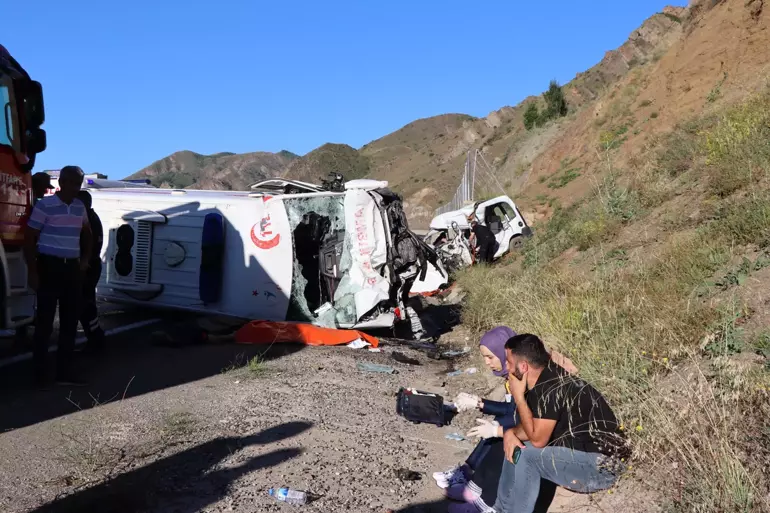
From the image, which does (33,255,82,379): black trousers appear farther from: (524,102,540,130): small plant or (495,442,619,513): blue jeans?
(524,102,540,130): small plant

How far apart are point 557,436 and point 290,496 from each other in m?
1.54

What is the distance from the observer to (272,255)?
923cm

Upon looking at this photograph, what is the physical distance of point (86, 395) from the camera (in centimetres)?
598

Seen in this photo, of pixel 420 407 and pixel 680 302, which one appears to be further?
pixel 420 407

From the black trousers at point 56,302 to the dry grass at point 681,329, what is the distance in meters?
4.02

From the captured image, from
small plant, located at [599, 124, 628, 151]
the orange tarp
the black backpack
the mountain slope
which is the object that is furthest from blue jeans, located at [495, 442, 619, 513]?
the mountain slope

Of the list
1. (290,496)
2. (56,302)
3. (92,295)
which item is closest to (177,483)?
(290,496)

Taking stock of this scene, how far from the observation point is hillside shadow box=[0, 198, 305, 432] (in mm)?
5668

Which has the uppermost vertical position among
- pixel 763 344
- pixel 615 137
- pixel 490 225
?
pixel 615 137

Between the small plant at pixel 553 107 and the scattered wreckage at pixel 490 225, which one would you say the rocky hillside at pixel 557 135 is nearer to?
the small plant at pixel 553 107

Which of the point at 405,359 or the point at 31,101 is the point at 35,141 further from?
the point at 405,359

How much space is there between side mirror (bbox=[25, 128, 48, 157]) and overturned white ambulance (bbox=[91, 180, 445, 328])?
2.50 metres

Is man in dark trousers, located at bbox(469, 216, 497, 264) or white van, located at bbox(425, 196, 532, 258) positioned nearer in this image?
man in dark trousers, located at bbox(469, 216, 497, 264)

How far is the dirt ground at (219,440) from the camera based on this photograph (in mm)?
4105
